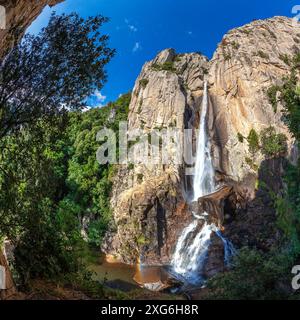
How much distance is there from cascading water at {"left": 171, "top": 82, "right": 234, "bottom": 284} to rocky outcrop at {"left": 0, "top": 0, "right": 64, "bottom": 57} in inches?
686

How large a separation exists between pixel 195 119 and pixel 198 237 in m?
14.4

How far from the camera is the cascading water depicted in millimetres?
22286

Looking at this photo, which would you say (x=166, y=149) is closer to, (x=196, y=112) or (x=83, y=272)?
(x=196, y=112)

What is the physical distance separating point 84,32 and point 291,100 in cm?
664

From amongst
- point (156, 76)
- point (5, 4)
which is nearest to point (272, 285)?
point (5, 4)

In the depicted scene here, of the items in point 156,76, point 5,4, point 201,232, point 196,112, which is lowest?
point 201,232

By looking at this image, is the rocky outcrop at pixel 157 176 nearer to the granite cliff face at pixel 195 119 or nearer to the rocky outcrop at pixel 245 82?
the granite cliff face at pixel 195 119

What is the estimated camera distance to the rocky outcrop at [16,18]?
6491 mm

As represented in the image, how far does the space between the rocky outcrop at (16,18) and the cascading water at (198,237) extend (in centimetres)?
1742

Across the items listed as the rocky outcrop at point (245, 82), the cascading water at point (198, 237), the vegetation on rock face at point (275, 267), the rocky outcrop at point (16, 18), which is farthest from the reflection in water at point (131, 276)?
the rocky outcrop at point (16, 18)

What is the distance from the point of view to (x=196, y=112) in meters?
35.3

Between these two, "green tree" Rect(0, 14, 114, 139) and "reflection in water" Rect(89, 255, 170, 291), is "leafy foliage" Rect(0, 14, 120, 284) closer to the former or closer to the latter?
"green tree" Rect(0, 14, 114, 139)

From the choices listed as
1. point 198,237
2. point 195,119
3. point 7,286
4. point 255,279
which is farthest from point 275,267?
point 195,119

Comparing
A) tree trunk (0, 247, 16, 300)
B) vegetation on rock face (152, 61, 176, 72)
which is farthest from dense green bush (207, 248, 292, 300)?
vegetation on rock face (152, 61, 176, 72)
